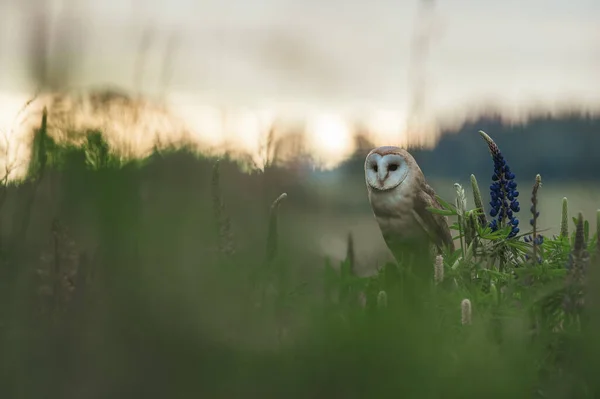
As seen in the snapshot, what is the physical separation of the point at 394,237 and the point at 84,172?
3.80m

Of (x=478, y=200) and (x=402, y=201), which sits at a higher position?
(x=402, y=201)

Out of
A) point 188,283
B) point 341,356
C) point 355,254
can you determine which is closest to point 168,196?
point 188,283

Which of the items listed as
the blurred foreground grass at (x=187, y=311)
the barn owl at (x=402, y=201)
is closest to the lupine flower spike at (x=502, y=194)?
the blurred foreground grass at (x=187, y=311)

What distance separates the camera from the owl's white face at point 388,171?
4.56 meters

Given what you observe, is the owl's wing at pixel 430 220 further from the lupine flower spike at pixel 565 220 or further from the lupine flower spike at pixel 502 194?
the lupine flower spike at pixel 565 220

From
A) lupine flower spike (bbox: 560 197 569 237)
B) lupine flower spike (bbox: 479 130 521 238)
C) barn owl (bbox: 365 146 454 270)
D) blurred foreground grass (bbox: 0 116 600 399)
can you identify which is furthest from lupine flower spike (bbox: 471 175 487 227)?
barn owl (bbox: 365 146 454 270)

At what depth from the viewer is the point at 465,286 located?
6.97ft

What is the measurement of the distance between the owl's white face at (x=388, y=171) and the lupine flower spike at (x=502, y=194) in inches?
71.3

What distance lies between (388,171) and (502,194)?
1947mm

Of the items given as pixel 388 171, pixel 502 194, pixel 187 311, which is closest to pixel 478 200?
pixel 502 194

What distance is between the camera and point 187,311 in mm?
864

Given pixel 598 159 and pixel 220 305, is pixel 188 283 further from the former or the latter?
pixel 598 159

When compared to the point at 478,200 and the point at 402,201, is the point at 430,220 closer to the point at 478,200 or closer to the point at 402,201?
the point at 402,201

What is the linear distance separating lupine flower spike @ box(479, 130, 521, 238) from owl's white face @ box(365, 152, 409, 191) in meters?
1.81
